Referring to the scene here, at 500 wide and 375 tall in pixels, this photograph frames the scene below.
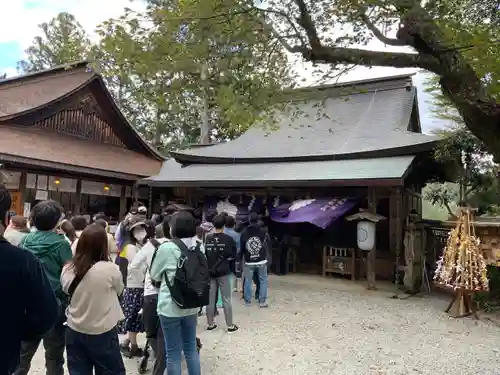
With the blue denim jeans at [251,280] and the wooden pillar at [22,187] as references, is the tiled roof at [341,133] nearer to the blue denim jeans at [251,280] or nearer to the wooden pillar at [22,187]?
the wooden pillar at [22,187]

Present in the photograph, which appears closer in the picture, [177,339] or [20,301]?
[20,301]

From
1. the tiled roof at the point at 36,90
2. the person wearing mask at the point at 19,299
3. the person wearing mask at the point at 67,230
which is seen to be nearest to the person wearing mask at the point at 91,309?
the person wearing mask at the point at 19,299

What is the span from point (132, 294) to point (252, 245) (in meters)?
2.59

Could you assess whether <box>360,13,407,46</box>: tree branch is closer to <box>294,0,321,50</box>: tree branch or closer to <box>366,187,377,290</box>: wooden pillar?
<box>294,0,321,50</box>: tree branch

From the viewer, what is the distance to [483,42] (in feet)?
11.9

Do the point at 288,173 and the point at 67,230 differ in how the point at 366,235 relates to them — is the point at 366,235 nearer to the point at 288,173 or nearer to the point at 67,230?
the point at 288,173

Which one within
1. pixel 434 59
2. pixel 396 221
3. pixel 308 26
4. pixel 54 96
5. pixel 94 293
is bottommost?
pixel 94 293

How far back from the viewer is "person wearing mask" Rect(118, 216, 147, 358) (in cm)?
384

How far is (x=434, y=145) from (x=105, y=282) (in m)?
7.62

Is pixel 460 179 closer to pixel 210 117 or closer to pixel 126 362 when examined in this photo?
pixel 126 362

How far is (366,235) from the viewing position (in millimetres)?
7809

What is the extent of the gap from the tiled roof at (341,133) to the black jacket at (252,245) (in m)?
4.33

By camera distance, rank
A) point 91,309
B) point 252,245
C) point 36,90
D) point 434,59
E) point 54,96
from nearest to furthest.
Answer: point 91,309 → point 434,59 → point 252,245 → point 54,96 → point 36,90

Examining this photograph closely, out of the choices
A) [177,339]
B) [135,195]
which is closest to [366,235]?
[177,339]
